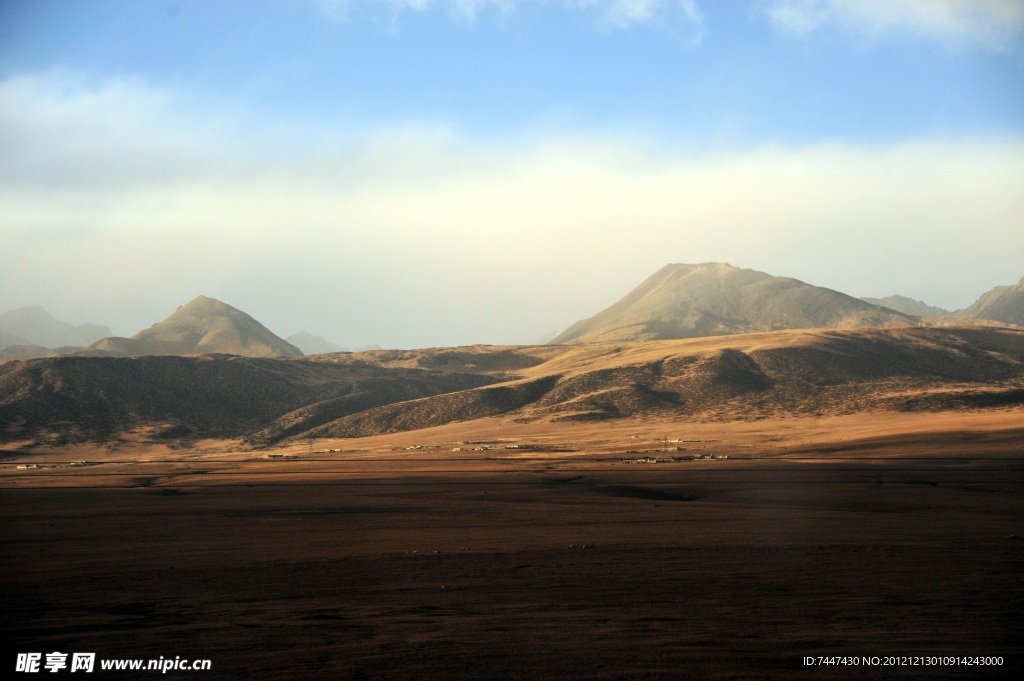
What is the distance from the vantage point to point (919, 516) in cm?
2498

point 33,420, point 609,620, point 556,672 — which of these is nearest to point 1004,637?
point 609,620

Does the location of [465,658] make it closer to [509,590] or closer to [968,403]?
[509,590]

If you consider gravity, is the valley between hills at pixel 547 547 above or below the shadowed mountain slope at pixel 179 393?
below

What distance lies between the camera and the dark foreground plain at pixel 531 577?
41.5ft

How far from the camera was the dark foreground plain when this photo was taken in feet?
41.5

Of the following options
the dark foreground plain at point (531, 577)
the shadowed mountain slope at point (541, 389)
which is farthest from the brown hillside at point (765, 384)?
the dark foreground plain at point (531, 577)

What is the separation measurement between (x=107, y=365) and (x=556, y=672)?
86.6 meters

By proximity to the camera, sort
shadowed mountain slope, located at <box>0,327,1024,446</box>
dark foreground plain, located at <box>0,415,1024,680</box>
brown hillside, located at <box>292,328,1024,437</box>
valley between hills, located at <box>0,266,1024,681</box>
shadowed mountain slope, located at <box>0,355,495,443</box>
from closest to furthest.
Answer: dark foreground plain, located at <box>0,415,1024,680</box>, valley between hills, located at <box>0,266,1024,681</box>, brown hillside, located at <box>292,328,1024,437</box>, shadowed mountain slope, located at <box>0,327,1024,446</box>, shadowed mountain slope, located at <box>0,355,495,443</box>

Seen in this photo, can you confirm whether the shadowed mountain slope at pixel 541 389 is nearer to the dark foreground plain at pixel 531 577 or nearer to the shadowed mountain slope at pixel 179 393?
the shadowed mountain slope at pixel 179 393

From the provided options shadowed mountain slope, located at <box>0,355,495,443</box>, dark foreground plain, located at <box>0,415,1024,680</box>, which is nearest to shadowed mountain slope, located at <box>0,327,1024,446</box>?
shadowed mountain slope, located at <box>0,355,495,443</box>

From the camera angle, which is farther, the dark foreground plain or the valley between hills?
the valley between hills

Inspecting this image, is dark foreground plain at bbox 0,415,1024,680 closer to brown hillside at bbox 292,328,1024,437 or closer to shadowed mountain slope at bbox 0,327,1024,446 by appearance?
brown hillside at bbox 292,328,1024,437

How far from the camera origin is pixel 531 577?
17359 millimetres

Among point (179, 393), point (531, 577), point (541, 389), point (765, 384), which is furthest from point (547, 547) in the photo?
point (179, 393)
